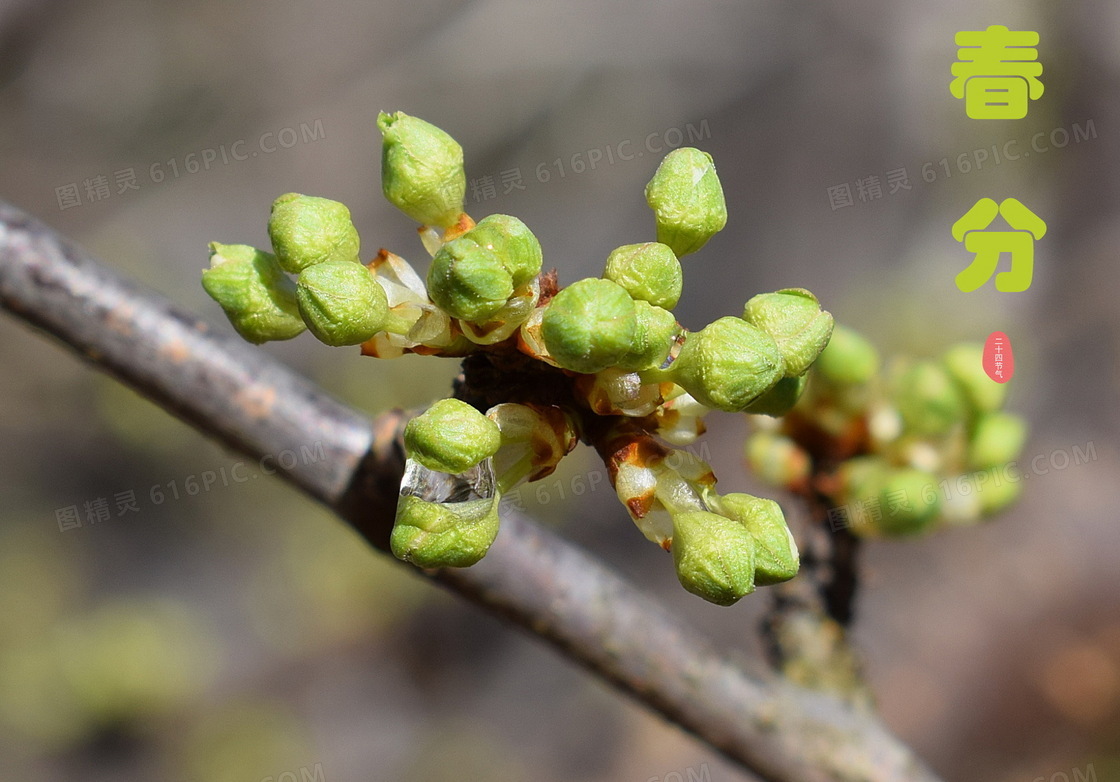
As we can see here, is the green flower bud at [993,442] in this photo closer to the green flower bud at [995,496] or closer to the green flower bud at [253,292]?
the green flower bud at [995,496]

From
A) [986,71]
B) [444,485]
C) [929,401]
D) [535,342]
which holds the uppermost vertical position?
[535,342]

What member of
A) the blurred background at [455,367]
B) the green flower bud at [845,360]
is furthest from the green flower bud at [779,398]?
the blurred background at [455,367]

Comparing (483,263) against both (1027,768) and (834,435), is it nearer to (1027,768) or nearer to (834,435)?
(834,435)

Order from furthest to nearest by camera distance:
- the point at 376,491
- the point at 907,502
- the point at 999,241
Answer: the point at 999,241, the point at 907,502, the point at 376,491

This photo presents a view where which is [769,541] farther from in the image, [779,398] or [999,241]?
[999,241]

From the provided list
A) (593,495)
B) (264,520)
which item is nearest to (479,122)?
(593,495)

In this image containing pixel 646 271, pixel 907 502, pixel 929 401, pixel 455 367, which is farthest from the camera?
pixel 455 367

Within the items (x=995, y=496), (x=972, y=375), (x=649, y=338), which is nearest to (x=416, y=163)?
(x=649, y=338)
